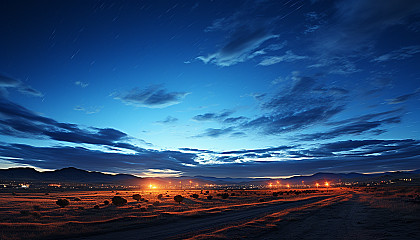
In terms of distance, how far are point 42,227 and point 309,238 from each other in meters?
19.2

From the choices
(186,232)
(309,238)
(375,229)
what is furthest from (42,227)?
(375,229)

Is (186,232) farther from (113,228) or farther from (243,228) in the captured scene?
(113,228)

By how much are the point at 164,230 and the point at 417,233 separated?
1600cm

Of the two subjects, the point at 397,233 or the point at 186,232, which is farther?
the point at 186,232

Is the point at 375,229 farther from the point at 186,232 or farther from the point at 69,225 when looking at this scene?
the point at 69,225

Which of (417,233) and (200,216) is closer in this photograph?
(417,233)

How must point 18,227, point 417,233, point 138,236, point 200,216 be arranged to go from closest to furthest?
point 417,233, point 138,236, point 18,227, point 200,216

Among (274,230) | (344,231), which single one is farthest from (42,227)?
(344,231)

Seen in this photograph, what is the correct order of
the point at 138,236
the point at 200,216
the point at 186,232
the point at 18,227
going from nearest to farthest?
the point at 138,236, the point at 186,232, the point at 18,227, the point at 200,216

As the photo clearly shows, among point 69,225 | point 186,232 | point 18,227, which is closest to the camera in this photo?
point 186,232

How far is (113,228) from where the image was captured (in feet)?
61.9

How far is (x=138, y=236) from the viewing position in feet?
52.4

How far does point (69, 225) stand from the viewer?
1981 centimetres

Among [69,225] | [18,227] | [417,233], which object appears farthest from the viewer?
[69,225]
